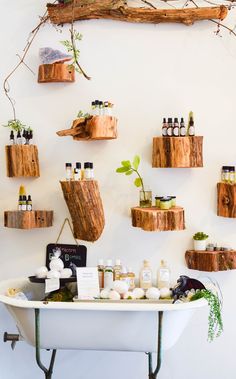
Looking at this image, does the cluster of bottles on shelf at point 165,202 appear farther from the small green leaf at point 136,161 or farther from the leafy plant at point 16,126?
the leafy plant at point 16,126

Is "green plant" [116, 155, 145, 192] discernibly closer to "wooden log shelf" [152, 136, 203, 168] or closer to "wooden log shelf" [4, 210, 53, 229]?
"wooden log shelf" [152, 136, 203, 168]

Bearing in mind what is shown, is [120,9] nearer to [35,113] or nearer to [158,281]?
[35,113]

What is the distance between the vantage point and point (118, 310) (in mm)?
2084

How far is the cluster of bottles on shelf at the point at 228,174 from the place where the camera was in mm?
2546

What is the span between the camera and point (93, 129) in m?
2.47

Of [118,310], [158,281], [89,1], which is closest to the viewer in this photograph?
[118,310]

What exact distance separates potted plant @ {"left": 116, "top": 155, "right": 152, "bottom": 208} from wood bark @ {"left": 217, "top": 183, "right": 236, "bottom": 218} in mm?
368

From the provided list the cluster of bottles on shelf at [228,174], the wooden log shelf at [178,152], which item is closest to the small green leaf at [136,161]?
the wooden log shelf at [178,152]

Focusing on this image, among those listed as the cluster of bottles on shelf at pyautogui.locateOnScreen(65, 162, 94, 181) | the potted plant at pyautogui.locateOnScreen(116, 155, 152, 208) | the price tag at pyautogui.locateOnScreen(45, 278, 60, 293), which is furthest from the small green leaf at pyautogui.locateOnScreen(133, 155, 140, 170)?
the price tag at pyautogui.locateOnScreen(45, 278, 60, 293)

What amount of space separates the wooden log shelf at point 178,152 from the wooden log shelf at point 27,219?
2.18 ft

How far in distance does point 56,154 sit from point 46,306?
93 centimetres

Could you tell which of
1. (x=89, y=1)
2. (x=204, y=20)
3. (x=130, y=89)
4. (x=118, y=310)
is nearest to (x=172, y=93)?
(x=130, y=89)

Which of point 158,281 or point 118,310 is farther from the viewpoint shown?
point 158,281

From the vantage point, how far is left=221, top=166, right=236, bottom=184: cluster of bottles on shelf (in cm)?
255
